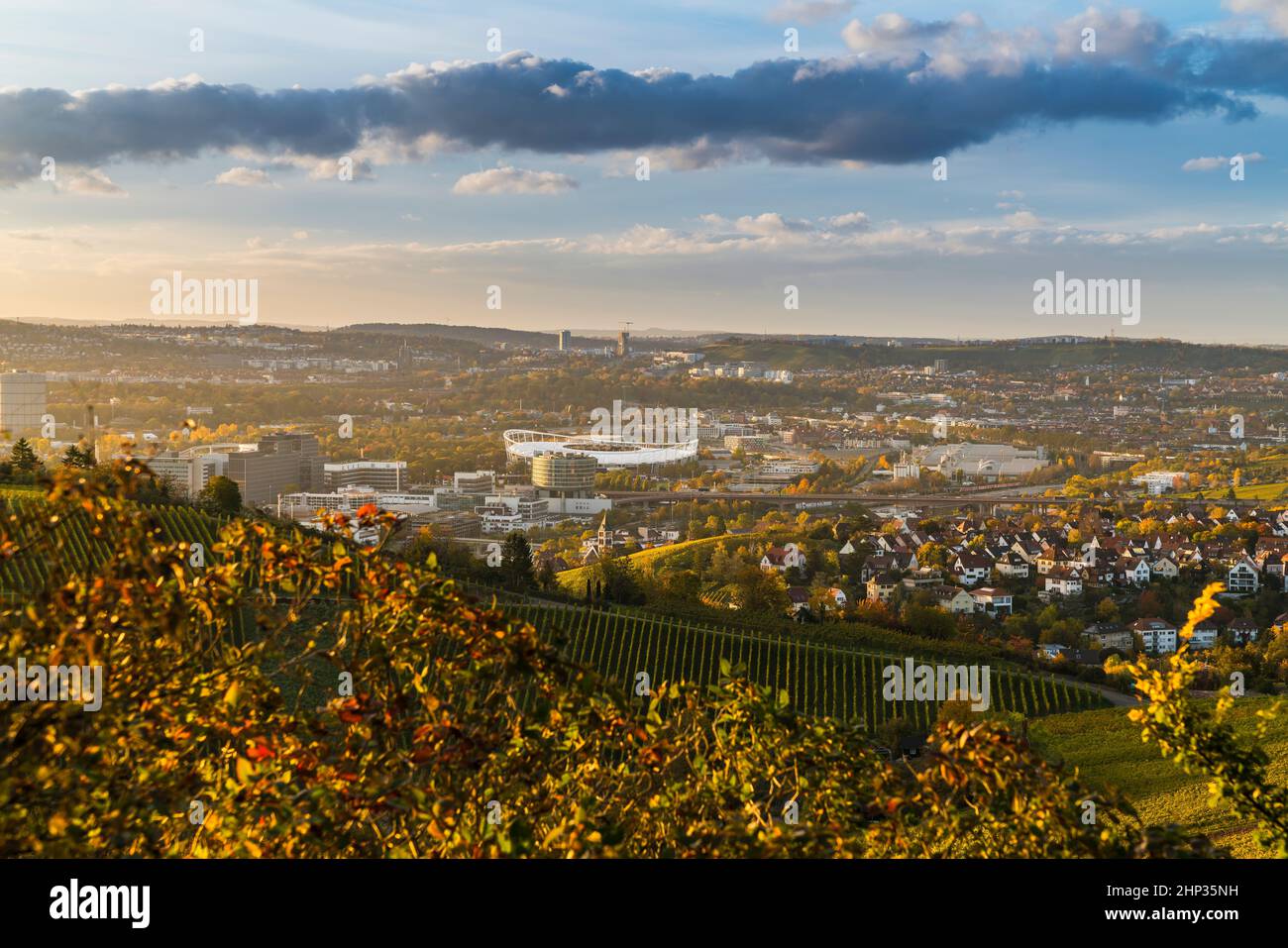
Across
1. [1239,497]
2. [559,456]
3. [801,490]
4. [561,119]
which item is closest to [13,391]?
[561,119]

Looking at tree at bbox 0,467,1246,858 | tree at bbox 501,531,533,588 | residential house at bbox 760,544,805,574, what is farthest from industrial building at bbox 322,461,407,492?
tree at bbox 0,467,1246,858

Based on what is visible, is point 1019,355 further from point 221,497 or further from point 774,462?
point 221,497

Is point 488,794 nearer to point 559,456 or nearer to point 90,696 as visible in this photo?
point 90,696

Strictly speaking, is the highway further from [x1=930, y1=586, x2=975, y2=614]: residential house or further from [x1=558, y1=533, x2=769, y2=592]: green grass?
[x1=930, y1=586, x2=975, y2=614]: residential house

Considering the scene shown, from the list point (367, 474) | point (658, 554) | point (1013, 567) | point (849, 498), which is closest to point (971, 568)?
point (1013, 567)

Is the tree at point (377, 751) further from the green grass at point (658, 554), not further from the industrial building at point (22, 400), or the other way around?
the industrial building at point (22, 400)
